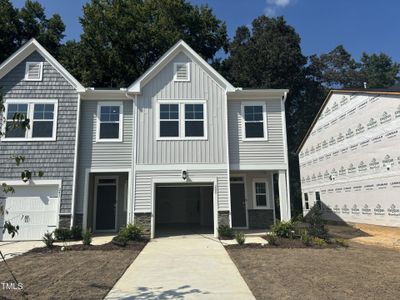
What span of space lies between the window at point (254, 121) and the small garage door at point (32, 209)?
808 centimetres

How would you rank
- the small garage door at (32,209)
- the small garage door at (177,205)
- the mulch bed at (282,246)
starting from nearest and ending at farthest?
the mulch bed at (282,246)
the small garage door at (32,209)
the small garage door at (177,205)

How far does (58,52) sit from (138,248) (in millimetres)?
23304

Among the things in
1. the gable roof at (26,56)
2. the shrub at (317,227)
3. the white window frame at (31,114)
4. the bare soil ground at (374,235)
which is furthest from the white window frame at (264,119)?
the white window frame at (31,114)

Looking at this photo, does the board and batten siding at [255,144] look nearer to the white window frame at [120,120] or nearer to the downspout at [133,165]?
the downspout at [133,165]

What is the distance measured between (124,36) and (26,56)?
1444cm

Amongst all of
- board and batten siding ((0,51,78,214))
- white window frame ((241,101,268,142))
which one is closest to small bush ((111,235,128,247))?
board and batten siding ((0,51,78,214))

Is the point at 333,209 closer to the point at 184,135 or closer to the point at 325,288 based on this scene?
the point at 184,135

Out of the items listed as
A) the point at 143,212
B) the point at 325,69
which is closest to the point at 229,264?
the point at 143,212

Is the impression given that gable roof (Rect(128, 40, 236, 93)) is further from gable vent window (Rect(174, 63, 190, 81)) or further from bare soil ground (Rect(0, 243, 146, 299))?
bare soil ground (Rect(0, 243, 146, 299))

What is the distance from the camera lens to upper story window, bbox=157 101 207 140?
13.2 metres

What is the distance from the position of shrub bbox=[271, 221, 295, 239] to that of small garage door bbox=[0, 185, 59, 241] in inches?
329

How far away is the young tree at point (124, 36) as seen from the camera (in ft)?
87.1

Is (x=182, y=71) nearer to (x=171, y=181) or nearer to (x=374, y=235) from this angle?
(x=171, y=181)

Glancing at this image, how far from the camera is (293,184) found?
37594 mm
